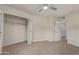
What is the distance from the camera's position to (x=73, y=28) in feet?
11.7

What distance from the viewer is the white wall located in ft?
10.8

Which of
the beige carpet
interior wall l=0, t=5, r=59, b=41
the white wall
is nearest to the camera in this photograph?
the beige carpet

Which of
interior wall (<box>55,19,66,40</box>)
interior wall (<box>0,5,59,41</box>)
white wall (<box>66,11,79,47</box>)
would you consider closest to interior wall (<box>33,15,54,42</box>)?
Result: interior wall (<box>0,5,59,41</box>)

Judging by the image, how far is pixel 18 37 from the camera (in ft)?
11.1

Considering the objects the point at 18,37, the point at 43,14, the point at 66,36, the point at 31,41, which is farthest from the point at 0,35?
the point at 66,36

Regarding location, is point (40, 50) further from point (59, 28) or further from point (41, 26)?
point (59, 28)

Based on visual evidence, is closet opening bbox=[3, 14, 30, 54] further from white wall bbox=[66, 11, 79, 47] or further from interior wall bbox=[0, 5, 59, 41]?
white wall bbox=[66, 11, 79, 47]

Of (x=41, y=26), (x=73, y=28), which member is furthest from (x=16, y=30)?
(x=73, y=28)

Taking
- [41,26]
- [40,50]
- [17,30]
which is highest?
[41,26]

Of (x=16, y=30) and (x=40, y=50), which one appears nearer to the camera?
(x=40, y=50)

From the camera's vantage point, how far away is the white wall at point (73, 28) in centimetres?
329

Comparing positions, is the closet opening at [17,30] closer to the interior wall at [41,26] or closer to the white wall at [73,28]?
the interior wall at [41,26]

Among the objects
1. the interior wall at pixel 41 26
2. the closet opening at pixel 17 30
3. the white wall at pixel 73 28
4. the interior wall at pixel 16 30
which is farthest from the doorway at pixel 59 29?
the interior wall at pixel 16 30

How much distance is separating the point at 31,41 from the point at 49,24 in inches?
41.0
